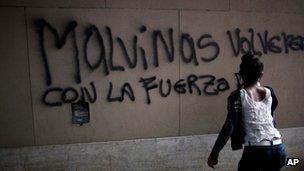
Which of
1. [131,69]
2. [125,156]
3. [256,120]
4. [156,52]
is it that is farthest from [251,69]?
[125,156]

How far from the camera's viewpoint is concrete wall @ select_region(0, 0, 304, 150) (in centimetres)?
393

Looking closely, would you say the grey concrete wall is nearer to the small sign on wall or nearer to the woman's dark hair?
the small sign on wall

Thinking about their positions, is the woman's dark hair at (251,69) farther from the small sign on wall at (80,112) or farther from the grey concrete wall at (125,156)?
the small sign on wall at (80,112)

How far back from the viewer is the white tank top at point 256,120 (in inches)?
112

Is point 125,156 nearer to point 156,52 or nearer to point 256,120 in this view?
point 156,52

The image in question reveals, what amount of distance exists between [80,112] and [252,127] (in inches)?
86.7

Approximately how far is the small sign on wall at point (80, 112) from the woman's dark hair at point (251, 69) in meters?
2.10

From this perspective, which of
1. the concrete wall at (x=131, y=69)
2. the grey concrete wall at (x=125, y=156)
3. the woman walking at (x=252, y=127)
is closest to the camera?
the woman walking at (x=252, y=127)

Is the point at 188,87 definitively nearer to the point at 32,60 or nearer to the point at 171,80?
the point at 171,80

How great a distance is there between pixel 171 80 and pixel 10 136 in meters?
2.15

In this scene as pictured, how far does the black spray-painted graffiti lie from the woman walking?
1541 millimetres

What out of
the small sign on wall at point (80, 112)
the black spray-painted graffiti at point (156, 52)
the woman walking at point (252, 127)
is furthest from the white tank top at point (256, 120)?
the small sign on wall at point (80, 112)

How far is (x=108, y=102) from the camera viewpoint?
13.8 ft

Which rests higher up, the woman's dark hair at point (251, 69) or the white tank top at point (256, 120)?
the woman's dark hair at point (251, 69)
